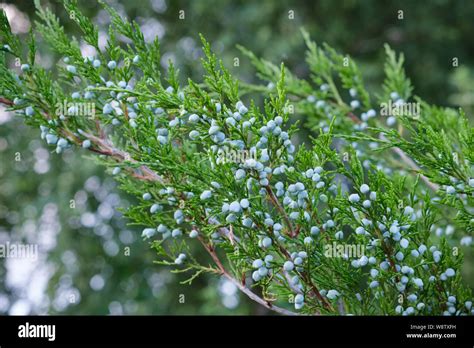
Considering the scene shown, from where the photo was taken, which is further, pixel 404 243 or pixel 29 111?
pixel 29 111

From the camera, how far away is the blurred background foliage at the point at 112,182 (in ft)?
18.9

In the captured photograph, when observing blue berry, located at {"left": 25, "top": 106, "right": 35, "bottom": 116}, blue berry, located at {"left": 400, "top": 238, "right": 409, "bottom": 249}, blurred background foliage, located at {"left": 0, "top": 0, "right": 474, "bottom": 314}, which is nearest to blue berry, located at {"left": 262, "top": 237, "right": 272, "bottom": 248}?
blue berry, located at {"left": 400, "top": 238, "right": 409, "bottom": 249}

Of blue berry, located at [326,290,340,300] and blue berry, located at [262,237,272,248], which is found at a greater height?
blue berry, located at [262,237,272,248]

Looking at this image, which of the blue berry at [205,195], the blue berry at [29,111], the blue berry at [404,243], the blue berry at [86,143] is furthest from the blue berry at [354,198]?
the blue berry at [29,111]

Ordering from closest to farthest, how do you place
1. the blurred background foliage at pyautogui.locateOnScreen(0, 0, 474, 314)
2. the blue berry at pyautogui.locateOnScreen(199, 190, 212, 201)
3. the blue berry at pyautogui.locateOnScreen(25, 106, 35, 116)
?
the blue berry at pyautogui.locateOnScreen(199, 190, 212, 201), the blue berry at pyautogui.locateOnScreen(25, 106, 35, 116), the blurred background foliage at pyautogui.locateOnScreen(0, 0, 474, 314)

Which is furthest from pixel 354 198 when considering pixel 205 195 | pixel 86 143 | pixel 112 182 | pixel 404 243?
pixel 112 182

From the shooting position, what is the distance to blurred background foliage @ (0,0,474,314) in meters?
5.75

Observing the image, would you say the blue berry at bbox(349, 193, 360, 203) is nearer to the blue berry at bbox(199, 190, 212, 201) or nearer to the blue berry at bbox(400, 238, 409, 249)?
the blue berry at bbox(400, 238, 409, 249)

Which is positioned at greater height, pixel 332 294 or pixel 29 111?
pixel 29 111

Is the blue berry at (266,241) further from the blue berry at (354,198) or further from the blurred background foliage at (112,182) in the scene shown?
the blurred background foliage at (112,182)

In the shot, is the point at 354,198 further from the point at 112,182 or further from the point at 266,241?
the point at 112,182

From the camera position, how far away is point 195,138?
125 centimetres

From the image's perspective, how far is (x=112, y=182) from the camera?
592cm

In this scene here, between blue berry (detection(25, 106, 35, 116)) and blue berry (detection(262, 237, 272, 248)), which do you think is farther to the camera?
blue berry (detection(25, 106, 35, 116))
